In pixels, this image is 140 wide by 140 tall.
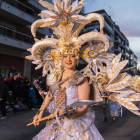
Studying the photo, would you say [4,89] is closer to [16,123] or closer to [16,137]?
[16,123]

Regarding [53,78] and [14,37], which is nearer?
[53,78]

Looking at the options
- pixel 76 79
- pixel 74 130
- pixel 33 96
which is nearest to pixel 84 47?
pixel 76 79

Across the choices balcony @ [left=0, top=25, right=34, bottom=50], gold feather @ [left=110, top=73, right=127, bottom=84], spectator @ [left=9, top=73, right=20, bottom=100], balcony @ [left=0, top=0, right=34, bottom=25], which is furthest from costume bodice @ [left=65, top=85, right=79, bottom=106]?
balcony @ [left=0, top=0, right=34, bottom=25]

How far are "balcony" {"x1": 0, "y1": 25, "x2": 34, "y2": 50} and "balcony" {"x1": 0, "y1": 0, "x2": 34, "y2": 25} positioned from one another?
1387mm

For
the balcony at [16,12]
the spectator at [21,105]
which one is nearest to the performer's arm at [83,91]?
the spectator at [21,105]

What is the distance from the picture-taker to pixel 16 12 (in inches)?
540

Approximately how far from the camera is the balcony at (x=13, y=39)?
12.4 metres

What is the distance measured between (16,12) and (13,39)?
2.40m

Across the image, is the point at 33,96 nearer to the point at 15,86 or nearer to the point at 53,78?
the point at 15,86

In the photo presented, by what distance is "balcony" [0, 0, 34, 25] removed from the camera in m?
12.8

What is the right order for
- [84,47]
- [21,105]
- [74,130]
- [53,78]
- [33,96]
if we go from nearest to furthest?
[74,130] → [53,78] → [84,47] → [21,105] → [33,96]

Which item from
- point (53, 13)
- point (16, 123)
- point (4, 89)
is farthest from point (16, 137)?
point (53, 13)

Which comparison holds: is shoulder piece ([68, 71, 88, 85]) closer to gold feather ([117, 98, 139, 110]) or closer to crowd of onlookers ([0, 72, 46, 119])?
gold feather ([117, 98, 139, 110])

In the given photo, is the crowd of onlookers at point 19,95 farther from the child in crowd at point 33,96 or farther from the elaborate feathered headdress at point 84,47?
the elaborate feathered headdress at point 84,47
